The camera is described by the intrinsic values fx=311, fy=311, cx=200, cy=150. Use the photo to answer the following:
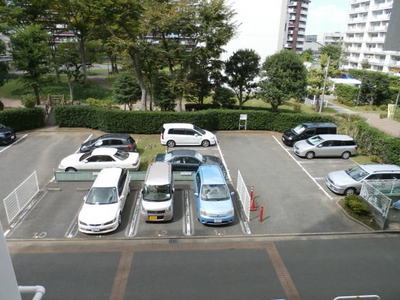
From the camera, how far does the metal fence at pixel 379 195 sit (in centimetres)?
1391

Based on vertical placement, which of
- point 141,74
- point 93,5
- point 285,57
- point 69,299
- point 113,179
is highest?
point 93,5

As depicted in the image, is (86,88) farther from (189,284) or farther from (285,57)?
(189,284)

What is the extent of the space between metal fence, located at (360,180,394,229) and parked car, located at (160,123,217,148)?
37.8ft

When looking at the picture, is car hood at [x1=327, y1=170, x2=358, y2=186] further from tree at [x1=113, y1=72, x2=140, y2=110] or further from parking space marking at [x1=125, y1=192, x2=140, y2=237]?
tree at [x1=113, y1=72, x2=140, y2=110]

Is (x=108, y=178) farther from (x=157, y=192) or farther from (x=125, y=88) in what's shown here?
(x=125, y=88)

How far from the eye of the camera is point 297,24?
4028 inches

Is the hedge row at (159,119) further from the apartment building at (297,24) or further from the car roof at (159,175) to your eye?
the apartment building at (297,24)

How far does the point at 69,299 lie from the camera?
961 cm

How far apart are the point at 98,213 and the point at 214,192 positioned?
5.13 m

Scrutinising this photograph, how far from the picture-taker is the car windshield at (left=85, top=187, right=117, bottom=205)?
533 inches

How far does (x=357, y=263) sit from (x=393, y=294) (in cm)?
165

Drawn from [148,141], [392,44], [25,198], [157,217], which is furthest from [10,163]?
[392,44]

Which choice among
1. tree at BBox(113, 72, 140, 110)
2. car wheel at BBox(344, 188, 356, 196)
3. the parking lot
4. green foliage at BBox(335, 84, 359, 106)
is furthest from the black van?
green foliage at BBox(335, 84, 359, 106)

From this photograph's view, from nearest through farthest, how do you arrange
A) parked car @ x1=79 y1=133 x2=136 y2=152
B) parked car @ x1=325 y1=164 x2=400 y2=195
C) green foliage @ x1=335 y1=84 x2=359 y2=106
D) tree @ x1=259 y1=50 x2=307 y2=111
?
parked car @ x1=325 y1=164 x2=400 y2=195, parked car @ x1=79 y1=133 x2=136 y2=152, tree @ x1=259 y1=50 x2=307 y2=111, green foliage @ x1=335 y1=84 x2=359 y2=106
